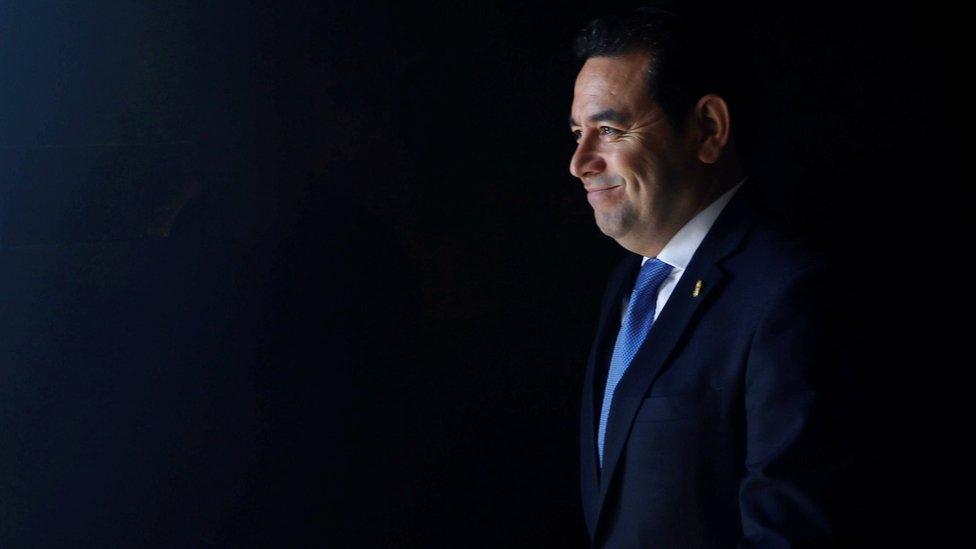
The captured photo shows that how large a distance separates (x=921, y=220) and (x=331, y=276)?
1156 millimetres

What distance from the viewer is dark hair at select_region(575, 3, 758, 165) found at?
1.25 metres

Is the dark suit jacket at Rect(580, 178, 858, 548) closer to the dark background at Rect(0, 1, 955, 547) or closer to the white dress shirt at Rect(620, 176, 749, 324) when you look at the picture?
the white dress shirt at Rect(620, 176, 749, 324)

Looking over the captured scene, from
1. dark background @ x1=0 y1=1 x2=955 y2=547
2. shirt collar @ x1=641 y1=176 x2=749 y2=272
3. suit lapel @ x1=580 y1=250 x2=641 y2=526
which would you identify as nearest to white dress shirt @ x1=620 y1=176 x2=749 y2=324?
shirt collar @ x1=641 y1=176 x2=749 y2=272

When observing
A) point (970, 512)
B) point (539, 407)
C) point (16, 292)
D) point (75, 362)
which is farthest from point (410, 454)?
point (970, 512)

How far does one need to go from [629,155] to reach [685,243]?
0.52ft

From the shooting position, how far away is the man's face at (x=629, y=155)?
4.14 ft

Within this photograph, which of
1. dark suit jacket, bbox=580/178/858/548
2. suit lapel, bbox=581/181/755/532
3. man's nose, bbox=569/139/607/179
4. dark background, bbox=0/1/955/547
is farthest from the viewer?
dark background, bbox=0/1/955/547

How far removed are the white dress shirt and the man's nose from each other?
158mm

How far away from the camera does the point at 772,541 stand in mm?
1015

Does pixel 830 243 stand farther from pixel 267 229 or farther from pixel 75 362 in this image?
pixel 75 362

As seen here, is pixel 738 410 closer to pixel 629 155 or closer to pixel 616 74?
pixel 629 155

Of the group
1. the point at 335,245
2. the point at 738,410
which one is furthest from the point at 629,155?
the point at 335,245

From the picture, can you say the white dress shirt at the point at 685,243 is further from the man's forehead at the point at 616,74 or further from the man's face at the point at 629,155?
the man's forehead at the point at 616,74

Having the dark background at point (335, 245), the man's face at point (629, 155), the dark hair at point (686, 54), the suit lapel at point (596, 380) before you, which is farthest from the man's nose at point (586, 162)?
the dark background at point (335, 245)
